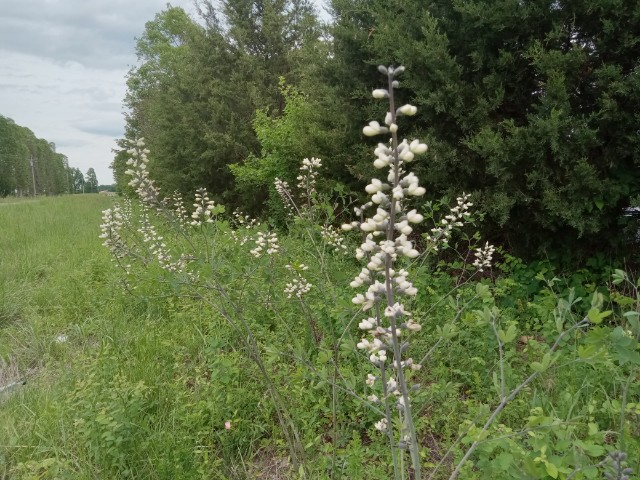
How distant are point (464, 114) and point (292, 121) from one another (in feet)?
14.0

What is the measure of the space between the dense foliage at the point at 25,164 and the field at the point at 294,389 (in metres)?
72.2

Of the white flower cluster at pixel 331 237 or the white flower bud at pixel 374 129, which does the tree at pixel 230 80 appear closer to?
the white flower cluster at pixel 331 237

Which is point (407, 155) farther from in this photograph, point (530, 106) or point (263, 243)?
point (530, 106)

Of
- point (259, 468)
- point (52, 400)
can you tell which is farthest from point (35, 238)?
point (259, 468)

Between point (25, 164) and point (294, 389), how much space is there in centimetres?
8030

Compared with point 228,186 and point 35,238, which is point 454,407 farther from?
point 228,186

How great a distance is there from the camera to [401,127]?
5.22 m

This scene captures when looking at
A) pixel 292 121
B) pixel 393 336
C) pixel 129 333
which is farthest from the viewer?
pixel 292 121

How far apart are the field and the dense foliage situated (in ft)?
237

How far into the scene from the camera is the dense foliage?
62.2m

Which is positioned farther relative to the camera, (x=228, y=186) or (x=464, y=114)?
(x=228, y=186)

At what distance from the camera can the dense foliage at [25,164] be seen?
62188 millimetres

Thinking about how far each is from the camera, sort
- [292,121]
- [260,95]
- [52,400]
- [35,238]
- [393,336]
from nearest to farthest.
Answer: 1. [393,336]
2. [52,400]
3. [292,121]
4. [35,238]
5. [260,95]

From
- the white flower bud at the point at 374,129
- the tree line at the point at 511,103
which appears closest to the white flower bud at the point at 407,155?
the white flower bud at the point at 374,129
